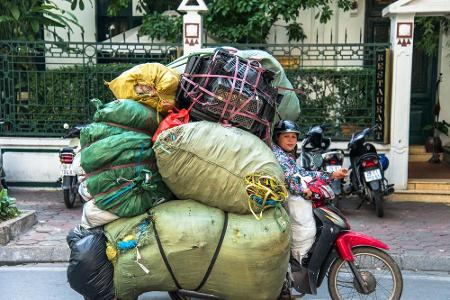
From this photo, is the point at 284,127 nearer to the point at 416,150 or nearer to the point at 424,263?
the point at 424,263

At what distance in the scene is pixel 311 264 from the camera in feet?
12.8

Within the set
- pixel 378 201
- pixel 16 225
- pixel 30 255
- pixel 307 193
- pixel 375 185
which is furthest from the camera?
pixel 378 201

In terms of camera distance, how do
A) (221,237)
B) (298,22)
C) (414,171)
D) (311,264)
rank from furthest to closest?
(298,22) → (414,171) → (311,264) → (221,237)

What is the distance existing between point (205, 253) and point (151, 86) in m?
1.13

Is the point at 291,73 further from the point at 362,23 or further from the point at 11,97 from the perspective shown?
the point at 11,97

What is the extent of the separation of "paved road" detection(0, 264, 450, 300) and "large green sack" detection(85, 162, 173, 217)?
1360mm

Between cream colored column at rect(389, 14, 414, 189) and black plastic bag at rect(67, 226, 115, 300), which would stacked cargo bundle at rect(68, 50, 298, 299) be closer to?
black plastic bag at rect(67, 226, 115, 300)

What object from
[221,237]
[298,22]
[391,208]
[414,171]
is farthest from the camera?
[298,22]

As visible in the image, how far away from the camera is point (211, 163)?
3.28m

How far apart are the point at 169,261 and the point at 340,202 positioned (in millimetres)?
4797

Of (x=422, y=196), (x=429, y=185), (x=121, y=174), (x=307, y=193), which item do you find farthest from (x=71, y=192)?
(x=429, y=185)

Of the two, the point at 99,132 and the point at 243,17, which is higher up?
the point at 243,17

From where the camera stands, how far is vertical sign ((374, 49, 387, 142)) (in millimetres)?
7777

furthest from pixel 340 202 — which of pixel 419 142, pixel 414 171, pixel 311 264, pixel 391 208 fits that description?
pixel 311 264
